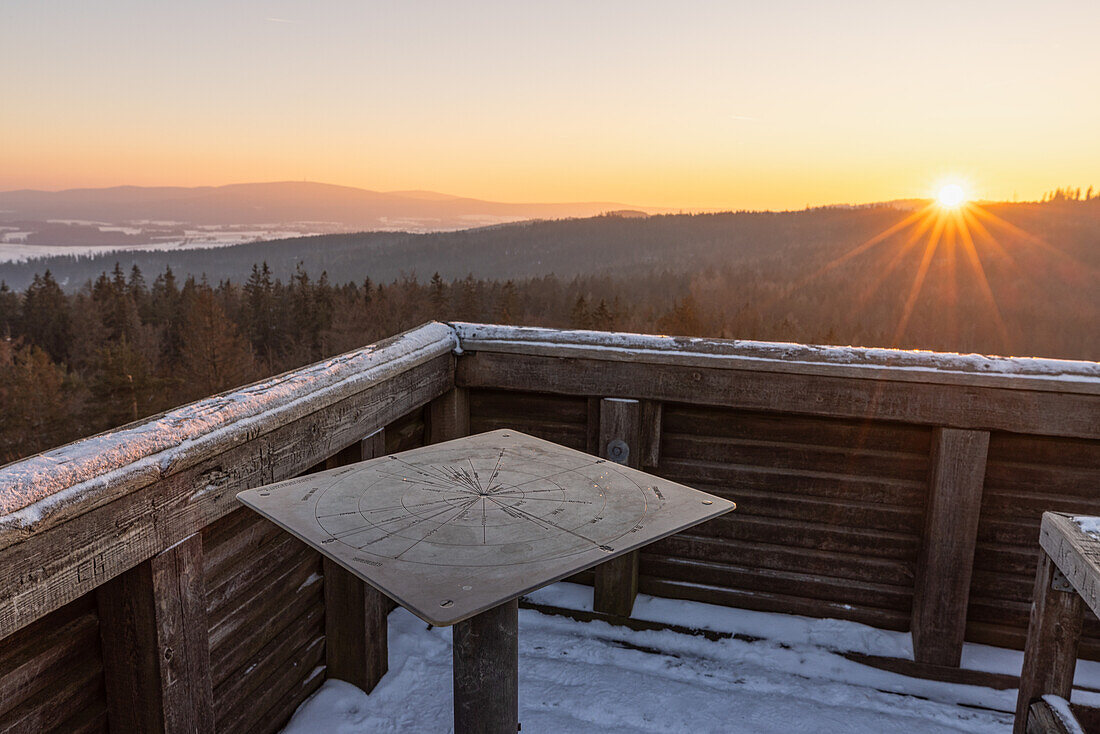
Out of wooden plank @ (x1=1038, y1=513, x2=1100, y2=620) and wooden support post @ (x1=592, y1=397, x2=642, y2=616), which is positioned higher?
wooden plank @ (x1=1038, y1=513, x2=1100, y2=620)

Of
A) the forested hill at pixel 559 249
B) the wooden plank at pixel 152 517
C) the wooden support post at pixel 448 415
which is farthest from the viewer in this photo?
the forested hill at pixel 559 249

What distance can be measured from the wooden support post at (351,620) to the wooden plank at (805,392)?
44.5 inches

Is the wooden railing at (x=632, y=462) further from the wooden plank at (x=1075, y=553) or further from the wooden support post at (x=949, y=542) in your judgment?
the wooden plank at (x=1075, y=553)

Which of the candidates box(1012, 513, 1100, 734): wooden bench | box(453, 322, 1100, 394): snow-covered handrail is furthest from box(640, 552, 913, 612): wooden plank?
box(1012, 513, 1100, 734): wooden bench

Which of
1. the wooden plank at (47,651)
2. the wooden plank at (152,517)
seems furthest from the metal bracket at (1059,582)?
the wooden plank at (47,651)

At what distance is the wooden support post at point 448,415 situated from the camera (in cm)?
437

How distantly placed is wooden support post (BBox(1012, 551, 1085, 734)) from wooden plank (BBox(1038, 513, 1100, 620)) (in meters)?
0.10

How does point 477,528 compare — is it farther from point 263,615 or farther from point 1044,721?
point 1044,721

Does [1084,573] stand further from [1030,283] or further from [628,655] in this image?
[1030,283]

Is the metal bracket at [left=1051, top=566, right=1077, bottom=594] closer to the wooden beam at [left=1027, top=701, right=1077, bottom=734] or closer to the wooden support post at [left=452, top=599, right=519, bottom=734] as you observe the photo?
the wooden beam at [left=1027, top=701, right=1077, bottom=734]

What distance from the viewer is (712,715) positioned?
11.6 ft

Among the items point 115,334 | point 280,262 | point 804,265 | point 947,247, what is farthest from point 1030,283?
point 280,262

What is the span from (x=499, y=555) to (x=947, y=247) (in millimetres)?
124218

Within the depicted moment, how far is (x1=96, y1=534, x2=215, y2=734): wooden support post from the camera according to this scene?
2211 millimetres
